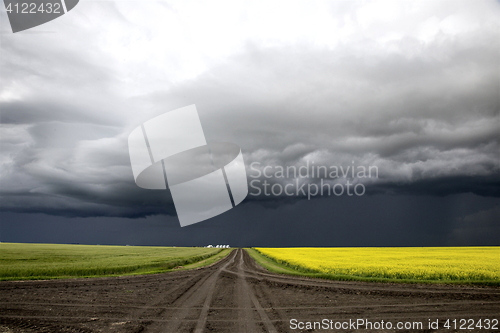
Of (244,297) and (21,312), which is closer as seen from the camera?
(21,312)

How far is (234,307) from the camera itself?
12242 millimetres

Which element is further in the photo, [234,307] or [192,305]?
[192,305]

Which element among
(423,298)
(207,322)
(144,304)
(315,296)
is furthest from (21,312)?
(423,298)

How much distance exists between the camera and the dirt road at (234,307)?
955 centimetres

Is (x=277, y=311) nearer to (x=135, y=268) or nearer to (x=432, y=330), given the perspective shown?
(x=432, y=330)

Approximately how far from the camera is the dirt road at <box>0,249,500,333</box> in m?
A: 9.55

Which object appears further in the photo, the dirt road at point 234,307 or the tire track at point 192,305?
the dirt road at point 234,307

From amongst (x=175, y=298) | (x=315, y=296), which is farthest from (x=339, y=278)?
(x=175, y=298)

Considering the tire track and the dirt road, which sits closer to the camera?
the tire track

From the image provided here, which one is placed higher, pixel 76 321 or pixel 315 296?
pixel 76 321

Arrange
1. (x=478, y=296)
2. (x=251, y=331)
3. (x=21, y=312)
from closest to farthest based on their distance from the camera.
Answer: (x=251, y=331)
(x=21, y=312)
(x=478, y=296)

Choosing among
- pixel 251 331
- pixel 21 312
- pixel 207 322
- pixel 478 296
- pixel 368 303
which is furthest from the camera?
pixel 478 296

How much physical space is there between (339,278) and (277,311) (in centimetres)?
1135

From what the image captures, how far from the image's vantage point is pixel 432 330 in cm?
901
